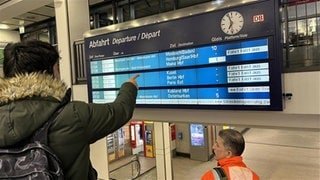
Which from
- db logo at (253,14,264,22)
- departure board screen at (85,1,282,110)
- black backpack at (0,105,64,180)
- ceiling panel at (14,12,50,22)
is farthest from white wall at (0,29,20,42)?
black backpack at (0,105,64,180)

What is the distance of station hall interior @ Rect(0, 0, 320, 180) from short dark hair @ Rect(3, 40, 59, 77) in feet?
0.85

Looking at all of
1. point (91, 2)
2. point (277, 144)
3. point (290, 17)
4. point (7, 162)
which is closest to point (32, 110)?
point (7, 162)

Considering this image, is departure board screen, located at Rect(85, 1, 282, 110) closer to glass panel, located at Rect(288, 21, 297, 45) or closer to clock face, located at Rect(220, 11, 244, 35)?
clock face, located at Rect(220, 11, 244, 35)

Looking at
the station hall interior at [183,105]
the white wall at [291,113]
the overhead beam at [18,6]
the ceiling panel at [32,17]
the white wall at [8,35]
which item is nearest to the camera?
the white wall at [291,113]

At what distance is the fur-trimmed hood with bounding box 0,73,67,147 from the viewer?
1.16 m

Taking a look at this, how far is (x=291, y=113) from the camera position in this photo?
2.64m

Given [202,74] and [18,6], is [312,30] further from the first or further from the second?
[18,6]

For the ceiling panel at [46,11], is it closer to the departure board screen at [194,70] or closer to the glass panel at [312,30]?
the departure board screen at [194,70]

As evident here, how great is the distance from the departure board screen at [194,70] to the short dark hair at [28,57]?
6.08 ft

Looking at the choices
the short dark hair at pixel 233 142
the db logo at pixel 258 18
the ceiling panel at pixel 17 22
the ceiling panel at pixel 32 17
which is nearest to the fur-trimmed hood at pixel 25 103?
the short dark hair at pixel 233 142

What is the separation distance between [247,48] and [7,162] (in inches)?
83.4

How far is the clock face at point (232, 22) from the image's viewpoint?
8.95 ft

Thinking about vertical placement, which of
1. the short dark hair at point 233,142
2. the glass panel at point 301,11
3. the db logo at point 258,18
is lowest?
the short dark hair at point 233,142

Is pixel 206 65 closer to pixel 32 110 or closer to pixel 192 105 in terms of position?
pixel 192 105
